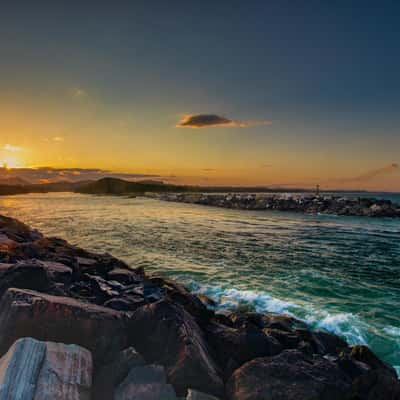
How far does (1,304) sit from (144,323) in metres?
2.04

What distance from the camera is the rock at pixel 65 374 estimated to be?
9.49 feet

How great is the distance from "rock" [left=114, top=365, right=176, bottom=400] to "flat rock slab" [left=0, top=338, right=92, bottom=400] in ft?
1.32

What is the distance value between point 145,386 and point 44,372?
3.69 ft

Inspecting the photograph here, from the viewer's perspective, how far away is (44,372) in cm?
300

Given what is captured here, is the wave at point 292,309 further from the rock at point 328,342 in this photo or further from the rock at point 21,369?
the rock at point 21,369

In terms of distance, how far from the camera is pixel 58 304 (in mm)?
3877

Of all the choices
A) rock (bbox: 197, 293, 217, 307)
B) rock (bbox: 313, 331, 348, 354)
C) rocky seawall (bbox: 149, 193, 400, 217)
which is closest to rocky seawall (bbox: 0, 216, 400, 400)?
rock (bbox: 313, 331, 348, 354)

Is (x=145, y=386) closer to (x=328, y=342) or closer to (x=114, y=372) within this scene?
(x=114, y=372)

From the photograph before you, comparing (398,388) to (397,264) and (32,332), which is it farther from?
(397,264)

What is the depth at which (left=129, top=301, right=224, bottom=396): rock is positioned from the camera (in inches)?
137

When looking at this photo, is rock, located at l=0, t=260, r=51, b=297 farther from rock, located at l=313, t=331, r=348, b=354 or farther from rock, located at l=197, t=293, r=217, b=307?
rock, located at l=313, t=331, r=348, b=354

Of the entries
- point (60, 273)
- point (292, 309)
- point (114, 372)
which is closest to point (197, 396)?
point (114, 372)

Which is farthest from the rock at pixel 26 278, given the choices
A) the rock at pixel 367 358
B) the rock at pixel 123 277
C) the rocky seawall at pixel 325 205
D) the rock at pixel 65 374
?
the rocky seawall at pixel 325 205

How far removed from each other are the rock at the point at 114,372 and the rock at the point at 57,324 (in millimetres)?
243
